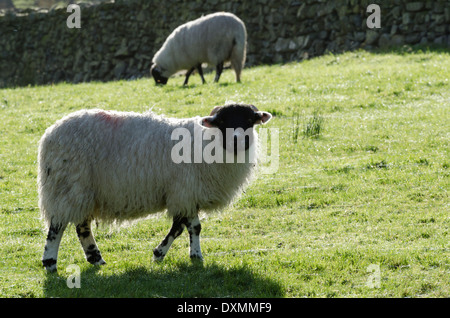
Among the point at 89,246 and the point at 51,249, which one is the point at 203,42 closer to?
the point at 89,246

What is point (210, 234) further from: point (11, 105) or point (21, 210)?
point (11, 105)

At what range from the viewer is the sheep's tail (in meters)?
16.6

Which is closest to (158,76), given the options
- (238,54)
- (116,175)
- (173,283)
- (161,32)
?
(238,54)

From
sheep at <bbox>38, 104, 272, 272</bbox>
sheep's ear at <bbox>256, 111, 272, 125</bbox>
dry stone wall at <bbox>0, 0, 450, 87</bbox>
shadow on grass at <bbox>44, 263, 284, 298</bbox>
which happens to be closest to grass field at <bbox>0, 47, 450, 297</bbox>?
shadow on grass at <bbox>44, 263, 284, 298</bbox>

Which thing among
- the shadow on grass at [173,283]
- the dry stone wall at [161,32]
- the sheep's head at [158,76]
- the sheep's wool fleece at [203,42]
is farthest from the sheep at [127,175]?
the dry stone wall at [161,32]

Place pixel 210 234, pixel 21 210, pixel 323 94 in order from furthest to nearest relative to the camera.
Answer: pixel 323 94 < pixel 21 210 < pixel 210 234

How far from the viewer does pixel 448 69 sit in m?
15.2

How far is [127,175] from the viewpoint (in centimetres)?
666

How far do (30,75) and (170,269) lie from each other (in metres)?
23.0

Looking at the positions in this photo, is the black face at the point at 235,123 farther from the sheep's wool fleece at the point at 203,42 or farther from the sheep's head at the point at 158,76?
the sheep's head at the point at 158,76

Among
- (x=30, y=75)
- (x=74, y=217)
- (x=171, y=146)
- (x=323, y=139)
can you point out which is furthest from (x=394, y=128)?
(x=30, y=75)

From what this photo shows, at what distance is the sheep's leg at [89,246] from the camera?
6.80 meters

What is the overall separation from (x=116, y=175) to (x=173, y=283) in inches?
52.4

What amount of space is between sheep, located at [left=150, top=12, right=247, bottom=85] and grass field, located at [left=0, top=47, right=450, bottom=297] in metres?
2.03
